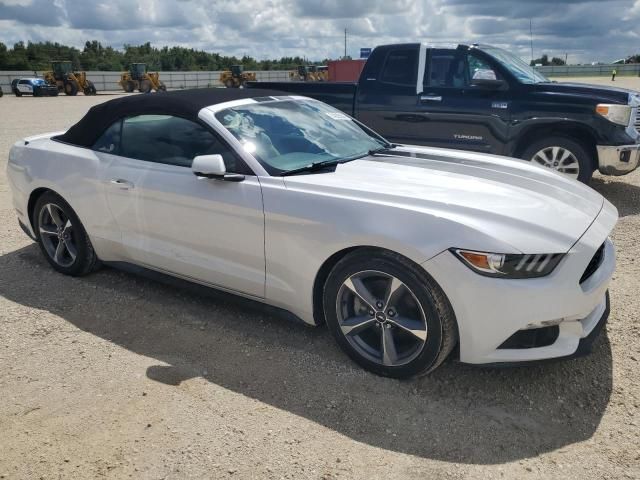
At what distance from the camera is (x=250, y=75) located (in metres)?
42.3

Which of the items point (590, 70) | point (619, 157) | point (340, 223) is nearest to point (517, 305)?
point (340, 223)

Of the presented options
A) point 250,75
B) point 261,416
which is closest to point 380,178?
point 261,416

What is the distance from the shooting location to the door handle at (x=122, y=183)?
390cm

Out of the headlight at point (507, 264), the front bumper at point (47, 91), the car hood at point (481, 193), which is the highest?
the car hood at point (481, 193)

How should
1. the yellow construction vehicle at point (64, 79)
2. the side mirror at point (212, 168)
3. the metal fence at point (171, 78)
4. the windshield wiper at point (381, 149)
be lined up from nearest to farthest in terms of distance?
1. the side mirror at point (212, 168)
2. the windshield wiper at point (381, 149)
3. the yellow construction vehicle at point (64, 79)
4. the metal fence at point (171, 78)

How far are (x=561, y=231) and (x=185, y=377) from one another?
2235 mm

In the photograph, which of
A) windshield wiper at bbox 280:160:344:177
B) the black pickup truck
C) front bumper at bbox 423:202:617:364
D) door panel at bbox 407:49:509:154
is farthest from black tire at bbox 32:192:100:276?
door panel at bbox 407:49:509:154

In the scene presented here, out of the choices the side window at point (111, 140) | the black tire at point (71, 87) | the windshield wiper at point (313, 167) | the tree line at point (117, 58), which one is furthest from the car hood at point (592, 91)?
the tree line at point (117, 58)

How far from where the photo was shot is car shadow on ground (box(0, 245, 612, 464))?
8.85 ft

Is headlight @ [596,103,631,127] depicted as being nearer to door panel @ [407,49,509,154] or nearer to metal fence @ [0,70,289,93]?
door panel @ [407,49,509,154]

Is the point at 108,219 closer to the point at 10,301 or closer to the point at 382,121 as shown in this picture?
the point at 10,301

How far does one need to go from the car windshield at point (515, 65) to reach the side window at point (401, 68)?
36.5 inches

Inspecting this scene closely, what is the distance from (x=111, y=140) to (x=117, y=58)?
257ft

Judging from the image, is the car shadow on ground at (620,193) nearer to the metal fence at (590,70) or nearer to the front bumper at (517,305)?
the front bumper at (517,305)
